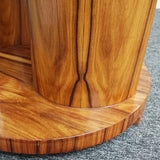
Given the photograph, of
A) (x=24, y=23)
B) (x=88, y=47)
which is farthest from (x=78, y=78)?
(x=24, y=23)

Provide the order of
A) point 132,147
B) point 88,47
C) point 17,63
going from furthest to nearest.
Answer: point 17,63 → point 132,147 → point 88,47

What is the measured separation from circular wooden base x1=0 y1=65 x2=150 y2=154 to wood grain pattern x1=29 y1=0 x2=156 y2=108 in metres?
0.02

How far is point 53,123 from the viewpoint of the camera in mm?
472

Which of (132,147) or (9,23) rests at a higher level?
(9,23)

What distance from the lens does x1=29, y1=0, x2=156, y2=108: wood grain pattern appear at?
16.0 inches

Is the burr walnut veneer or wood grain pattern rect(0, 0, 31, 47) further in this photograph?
wood grain pattern rect(0, 0, 31, 47)

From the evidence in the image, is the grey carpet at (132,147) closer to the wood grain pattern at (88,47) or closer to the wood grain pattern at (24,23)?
the wood grain pattern at (88,47)

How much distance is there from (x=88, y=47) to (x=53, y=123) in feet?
0.56

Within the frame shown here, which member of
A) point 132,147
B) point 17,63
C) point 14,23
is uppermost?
point 14,23

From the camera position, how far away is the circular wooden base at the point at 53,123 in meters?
0.44

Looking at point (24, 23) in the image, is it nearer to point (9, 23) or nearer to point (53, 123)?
point (9, 23)

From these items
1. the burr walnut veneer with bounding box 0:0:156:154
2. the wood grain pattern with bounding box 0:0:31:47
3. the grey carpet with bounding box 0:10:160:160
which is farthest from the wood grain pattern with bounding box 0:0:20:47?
the grey carpet with bounding box 0:10:160:160

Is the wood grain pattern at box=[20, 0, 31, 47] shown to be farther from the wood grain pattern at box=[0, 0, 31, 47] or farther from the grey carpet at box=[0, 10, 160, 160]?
the grey carpet at box=[0, 10, 160, 160]

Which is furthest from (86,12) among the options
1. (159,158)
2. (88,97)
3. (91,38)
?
(159,158)
